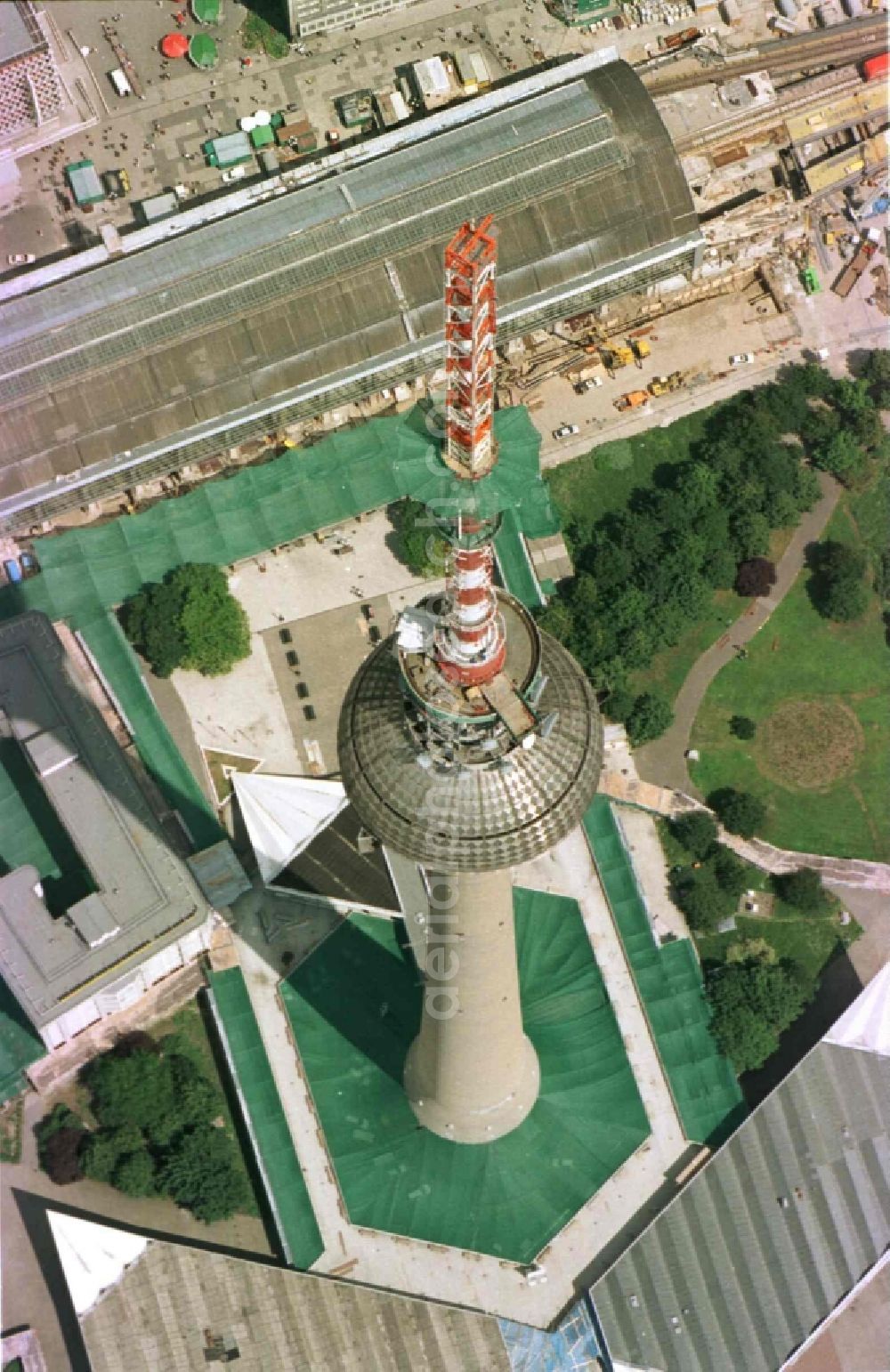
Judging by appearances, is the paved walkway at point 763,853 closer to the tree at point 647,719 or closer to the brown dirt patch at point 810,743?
the tree at point 647,719

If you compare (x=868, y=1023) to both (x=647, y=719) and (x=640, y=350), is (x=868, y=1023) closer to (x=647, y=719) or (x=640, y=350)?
(x=647, y=719)

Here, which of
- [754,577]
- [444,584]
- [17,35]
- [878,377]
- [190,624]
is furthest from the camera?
[17,35]

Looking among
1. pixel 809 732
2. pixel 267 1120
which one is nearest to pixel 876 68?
pixel 809 732

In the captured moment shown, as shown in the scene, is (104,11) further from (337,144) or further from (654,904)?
(654,904)

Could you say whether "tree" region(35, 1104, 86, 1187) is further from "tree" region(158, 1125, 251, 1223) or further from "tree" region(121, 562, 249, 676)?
"tree" region(121, 562, 249, 676)

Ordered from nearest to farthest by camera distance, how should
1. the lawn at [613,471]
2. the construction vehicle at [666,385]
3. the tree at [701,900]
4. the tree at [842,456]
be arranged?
the tree at [701,900]
the tree at [842,456]
the lawn at [613,471]
the construction vehicle at [666,385]

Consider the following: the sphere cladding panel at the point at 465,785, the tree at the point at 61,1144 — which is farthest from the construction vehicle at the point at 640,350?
the tree at the point at 61,1144

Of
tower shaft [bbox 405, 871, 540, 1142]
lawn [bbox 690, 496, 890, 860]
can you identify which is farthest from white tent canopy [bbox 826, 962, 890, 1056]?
tower shaft [bbox 405, 871, 540, 1142]
